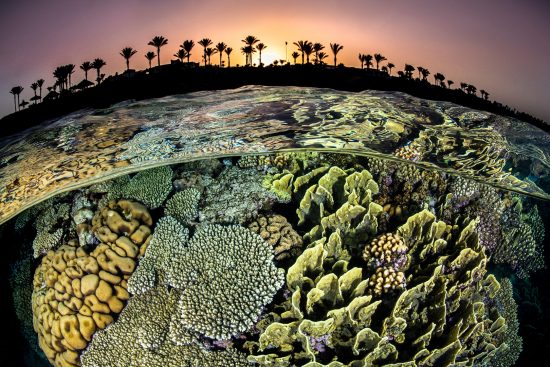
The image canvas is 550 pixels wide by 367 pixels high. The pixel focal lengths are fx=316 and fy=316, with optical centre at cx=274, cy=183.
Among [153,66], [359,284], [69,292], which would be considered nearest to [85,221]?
[69,292]

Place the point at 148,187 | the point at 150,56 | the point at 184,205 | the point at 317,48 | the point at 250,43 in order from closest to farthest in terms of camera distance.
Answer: the point at 150,56
the point at 250,43
the point at 317,48
the point at 184,205
the point at 148,187

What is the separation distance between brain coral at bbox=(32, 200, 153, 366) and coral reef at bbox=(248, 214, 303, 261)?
2382mm

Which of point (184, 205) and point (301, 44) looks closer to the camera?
point (301, 44)

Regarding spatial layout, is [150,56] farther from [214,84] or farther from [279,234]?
[279,234]

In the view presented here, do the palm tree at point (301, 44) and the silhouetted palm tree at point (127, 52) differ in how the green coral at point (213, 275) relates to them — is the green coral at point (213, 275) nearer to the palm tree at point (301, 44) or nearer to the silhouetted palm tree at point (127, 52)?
the silhouetted palm tree at point (127, 52)

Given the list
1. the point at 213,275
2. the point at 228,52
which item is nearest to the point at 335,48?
the point at 228,52

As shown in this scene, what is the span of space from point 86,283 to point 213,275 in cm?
252

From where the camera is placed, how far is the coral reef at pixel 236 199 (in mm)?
6191

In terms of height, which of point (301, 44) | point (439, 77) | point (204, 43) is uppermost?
point (301, 44)

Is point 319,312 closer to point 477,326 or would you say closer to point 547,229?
point 477,326

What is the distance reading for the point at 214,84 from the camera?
6.20 meters

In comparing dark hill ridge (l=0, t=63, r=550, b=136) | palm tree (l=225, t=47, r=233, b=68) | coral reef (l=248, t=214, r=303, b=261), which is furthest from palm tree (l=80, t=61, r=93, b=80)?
coral reef (l=248, t=214, r=303, b=261)

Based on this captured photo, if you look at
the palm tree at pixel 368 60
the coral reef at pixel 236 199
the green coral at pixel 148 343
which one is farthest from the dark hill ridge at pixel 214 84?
the green coral at pixel 148 343

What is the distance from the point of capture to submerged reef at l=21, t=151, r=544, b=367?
498 centimetres
